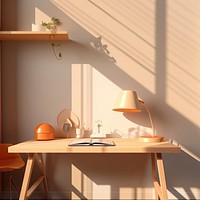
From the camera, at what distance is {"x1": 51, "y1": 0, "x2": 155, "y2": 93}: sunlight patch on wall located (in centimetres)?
300

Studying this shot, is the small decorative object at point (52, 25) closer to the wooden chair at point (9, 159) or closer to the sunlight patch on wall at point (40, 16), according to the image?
the sunlight patch on wall at point (40, 16)

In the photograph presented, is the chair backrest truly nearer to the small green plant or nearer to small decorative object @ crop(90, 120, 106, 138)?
small decorative object @ crop(90, 120, 106, 138)

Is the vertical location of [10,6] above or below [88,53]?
above

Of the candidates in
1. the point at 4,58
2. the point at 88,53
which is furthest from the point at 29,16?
the point at 88,53

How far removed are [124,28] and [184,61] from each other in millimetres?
669

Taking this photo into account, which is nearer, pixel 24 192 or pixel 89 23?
pixel 24 192

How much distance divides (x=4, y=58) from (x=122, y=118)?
4.25 ft

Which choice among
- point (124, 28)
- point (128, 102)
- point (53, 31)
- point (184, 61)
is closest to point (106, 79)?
point (128, 102)

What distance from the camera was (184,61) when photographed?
3.00 meters

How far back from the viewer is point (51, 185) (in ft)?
9.88

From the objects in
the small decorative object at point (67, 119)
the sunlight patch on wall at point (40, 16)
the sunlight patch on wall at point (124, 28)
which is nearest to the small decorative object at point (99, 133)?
the small decorative object at point (67, 119)

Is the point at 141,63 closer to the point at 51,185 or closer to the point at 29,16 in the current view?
the point at 29,16

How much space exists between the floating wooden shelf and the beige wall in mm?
87

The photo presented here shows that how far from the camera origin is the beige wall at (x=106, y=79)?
300 cm
